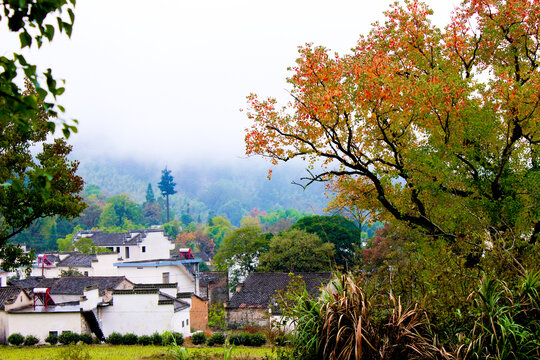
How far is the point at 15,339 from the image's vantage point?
66.8 ft

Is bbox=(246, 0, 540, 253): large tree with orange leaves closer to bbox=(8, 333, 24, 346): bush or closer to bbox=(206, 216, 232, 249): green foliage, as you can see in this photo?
bbox=(8, 333, 24, 346): bush

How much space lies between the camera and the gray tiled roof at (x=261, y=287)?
29.0m

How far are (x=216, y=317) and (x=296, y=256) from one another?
7710 mm

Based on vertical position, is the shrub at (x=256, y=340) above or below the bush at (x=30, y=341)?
below

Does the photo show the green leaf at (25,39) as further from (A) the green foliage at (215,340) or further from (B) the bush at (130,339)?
(B) the bush at (130,339)

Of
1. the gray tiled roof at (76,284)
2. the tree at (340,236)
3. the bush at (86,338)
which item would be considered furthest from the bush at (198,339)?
the tree at (340,236)

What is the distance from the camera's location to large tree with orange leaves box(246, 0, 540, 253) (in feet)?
29.0

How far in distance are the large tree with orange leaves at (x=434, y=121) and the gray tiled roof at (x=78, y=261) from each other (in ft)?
128

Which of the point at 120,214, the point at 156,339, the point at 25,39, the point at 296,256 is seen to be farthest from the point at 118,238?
the point at 120,214

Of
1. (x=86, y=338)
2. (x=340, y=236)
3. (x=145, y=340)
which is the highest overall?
(x=340, y=236)

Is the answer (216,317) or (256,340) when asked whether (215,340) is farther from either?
(216,317)

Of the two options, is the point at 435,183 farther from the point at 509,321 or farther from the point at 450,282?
the point at 509,321

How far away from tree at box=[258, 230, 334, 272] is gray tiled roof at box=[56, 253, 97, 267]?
1819 centimetres

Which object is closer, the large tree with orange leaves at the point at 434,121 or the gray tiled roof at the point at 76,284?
the large tree with orange leaves at the point at 434,121
